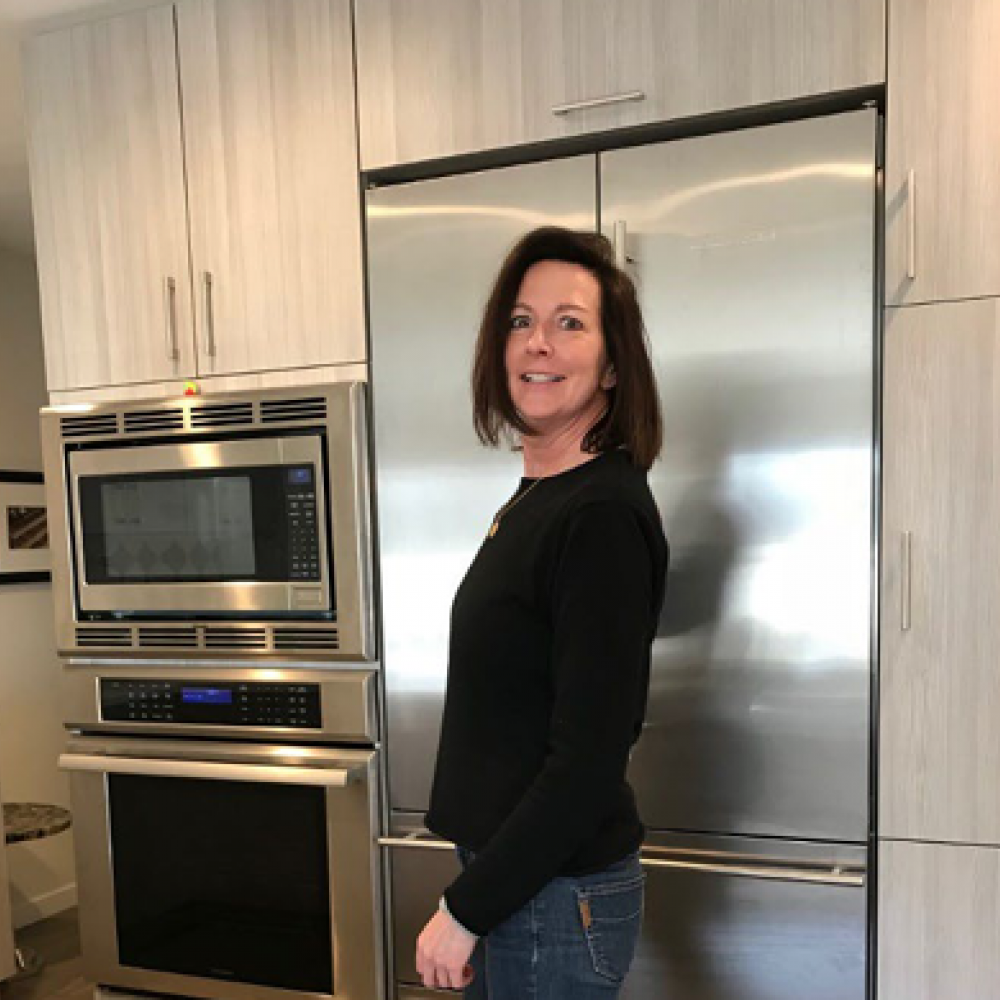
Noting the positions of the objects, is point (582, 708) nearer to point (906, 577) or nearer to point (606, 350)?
point (606, 350)

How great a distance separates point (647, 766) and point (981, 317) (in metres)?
0.87

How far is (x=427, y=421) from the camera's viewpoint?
160 cm

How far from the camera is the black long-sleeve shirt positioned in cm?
86

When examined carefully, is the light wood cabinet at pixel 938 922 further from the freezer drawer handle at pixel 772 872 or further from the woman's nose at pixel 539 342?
the woman's nose at pixel 539 342

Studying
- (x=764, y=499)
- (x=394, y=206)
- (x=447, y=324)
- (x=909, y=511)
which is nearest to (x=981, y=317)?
(x=909, y=511)

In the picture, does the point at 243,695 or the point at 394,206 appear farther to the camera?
the point at 243,695

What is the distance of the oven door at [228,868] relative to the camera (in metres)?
1.66

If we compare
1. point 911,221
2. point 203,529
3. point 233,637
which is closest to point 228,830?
point 233,637

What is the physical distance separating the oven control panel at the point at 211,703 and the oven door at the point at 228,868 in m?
0.06

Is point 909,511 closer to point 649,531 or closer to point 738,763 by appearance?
point 738,763

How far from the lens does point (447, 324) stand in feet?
5.19

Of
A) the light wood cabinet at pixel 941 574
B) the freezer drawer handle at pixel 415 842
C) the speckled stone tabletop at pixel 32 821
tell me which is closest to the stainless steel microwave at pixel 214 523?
the freezer drawer handle at pixel 415 842

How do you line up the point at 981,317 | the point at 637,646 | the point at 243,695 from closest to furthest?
the point at 637,646, the point at 981,317, the point at 243,695

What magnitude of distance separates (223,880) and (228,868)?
0.11 ft
